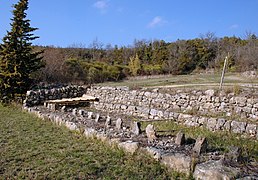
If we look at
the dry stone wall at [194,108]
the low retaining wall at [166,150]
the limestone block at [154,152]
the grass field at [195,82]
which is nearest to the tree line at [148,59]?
the grass field at [195,82]

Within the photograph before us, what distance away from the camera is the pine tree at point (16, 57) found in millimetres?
14531

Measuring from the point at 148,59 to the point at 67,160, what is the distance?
1472 inches

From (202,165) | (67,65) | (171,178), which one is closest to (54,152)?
(171,178)

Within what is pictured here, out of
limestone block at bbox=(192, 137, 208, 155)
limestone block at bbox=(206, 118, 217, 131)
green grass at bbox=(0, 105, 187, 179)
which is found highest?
limestone block at bbox=(192, 137, 208, 155)

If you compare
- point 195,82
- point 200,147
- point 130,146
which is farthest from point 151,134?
point 195,82

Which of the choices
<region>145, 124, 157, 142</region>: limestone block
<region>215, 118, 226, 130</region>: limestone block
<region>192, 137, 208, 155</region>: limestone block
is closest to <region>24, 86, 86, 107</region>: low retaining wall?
<region>145, 124, 157, 142</region>: limestone block

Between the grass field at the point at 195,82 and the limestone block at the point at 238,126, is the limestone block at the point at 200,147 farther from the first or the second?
the grass field at the point at 195,82

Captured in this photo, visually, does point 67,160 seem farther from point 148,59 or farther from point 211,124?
point 148,59

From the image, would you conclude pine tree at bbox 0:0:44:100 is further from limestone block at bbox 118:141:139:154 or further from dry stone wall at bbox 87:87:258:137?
limestone block at bbox 118:141:139:154

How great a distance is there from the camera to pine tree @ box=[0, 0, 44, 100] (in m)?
14.5

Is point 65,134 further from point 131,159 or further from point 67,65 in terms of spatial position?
point 67,65

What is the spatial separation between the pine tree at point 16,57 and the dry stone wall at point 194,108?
467cm

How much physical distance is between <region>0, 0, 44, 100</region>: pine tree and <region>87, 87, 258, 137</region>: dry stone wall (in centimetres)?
467

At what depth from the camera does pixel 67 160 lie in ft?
16.9
